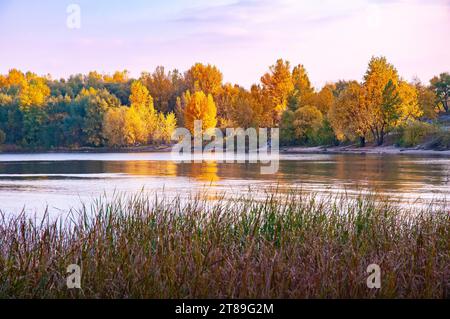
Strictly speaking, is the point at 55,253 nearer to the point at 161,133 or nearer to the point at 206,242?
the point at 206,242

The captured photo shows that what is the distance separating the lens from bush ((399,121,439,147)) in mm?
64312

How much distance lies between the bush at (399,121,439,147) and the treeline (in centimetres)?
10

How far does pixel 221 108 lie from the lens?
10956 centimetres

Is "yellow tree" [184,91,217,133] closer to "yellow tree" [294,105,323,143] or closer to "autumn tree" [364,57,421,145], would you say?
"yellow tree" [294,105,323,143]

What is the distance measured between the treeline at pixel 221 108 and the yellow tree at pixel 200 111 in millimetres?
152

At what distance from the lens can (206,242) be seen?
9.40 m

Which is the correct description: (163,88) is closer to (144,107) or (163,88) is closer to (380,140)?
(144,107)

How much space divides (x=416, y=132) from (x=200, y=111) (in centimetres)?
4019

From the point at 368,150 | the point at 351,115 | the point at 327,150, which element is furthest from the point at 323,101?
the point at 368,150

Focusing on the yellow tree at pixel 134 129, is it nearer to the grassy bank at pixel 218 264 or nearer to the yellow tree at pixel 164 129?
the yellow tree at pixel 164 129

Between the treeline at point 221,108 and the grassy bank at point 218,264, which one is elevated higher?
the treeline at point 221,108

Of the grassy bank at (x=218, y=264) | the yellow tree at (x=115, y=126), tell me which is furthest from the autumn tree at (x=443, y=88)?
the grassy bank at (x=218, y=264)

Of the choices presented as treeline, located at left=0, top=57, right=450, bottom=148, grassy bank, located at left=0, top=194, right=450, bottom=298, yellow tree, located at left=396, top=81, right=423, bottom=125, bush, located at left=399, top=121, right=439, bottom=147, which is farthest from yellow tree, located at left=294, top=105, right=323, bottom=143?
grassy bank, located at left=0, top=194, right=450, bottom=298

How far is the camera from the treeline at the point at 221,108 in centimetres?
6969
